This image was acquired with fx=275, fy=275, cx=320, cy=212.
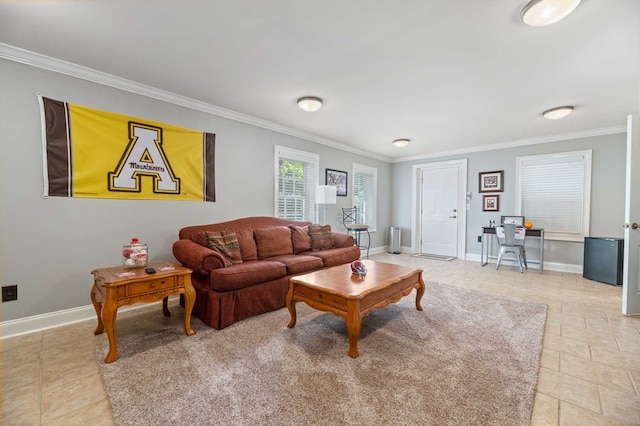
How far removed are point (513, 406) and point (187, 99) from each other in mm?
4116

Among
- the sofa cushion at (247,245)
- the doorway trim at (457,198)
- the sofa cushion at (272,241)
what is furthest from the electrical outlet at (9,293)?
the doorway trim at (457,198)

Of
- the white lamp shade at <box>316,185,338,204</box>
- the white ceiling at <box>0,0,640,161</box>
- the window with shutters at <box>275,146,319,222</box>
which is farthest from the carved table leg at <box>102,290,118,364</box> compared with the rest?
the white lamp shade at <box>316,185,338,204</box>

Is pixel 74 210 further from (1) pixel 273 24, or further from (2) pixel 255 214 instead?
(1) pixel 273 24

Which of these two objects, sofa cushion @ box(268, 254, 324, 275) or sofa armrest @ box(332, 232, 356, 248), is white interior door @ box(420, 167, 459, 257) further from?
sofa cushion @ box(268, 254, 324, 275)

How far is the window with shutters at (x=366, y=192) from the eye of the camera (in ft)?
20.5

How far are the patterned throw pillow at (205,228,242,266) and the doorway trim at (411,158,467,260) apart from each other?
16.0ft

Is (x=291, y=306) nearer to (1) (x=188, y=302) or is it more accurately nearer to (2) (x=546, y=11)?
(1) (x=188, y=302)

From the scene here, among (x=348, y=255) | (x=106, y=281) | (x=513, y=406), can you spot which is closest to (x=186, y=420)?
(x=106, y=281)

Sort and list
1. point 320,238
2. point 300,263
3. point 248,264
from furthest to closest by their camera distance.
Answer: point 320,238 → point 300,263 → point 248,264

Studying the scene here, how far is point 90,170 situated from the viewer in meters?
2.73

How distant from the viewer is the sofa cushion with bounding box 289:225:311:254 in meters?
3.97

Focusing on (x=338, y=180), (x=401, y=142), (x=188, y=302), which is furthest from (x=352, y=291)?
(x=401, y=142)

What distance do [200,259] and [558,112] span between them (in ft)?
15.6

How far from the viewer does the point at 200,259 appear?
2613 mm
